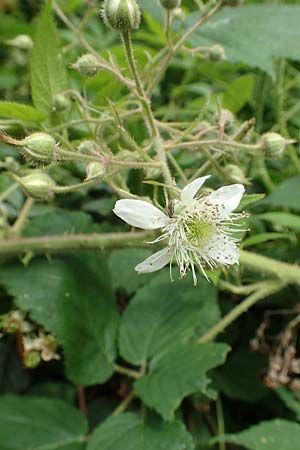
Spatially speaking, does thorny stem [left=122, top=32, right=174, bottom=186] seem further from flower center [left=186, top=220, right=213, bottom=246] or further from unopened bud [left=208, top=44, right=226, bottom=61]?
unopened bud [left=208, top=44, right=226, bottom=61]

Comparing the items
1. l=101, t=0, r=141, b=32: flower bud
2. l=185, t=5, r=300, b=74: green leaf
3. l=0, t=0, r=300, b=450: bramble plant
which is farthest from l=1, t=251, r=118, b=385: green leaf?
Result: l=185, t=5, r=300, b=74: green leaf

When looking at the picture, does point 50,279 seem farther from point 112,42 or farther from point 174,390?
point 112,42

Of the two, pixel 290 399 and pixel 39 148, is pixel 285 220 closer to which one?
pixel 290 399

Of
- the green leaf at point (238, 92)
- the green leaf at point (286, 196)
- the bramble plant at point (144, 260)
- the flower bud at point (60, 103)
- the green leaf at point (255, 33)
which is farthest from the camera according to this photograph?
the green leaf at point (238, 92)

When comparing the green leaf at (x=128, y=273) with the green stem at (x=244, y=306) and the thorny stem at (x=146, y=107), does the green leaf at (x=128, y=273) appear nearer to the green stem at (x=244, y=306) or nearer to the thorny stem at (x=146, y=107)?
the green stem at (x=244, y=306)

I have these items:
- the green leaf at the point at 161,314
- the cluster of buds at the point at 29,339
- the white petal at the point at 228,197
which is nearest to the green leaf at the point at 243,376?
the green leaf at the point at 161,314
